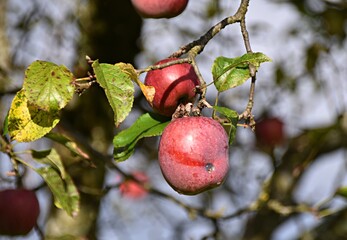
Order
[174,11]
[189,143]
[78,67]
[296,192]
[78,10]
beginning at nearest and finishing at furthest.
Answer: [189,143] < [174,11] < [78,67] < [78,10] < [296,192]

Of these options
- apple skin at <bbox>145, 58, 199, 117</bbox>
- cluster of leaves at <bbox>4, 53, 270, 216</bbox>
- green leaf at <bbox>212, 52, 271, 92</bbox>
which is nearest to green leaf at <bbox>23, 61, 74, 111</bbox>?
cluster of leaves at <bbox>4, 53, 270, 216</bbox>

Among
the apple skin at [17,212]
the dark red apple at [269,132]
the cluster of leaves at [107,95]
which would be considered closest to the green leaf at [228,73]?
the cluster of leaves at [107,95]

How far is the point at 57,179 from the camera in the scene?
1274mm

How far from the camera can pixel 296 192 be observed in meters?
2.93

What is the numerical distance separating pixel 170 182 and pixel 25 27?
1.84 m

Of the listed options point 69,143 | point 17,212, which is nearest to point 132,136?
point 69,143

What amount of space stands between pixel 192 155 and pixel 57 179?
1.47ft

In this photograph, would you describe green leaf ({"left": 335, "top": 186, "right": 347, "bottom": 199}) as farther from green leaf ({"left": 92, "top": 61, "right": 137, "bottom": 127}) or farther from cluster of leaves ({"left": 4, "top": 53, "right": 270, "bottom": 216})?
green leaf ({"left": 92, "top": 61, "right": 137, "bottom": 127})

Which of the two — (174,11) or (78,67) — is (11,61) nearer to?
(78,67)

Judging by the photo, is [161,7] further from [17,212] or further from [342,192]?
[342,192]

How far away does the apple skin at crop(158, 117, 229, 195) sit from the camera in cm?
90

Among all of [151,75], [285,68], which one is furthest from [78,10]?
[151,75]

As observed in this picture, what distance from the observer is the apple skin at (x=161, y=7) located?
1.18 meters

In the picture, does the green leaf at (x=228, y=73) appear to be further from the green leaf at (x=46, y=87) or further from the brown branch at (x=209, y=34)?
the green leaf at (x=46, y=87)
